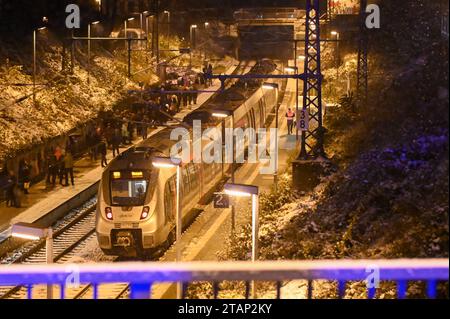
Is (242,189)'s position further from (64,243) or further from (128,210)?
(64,243)

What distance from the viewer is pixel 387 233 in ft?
34.6

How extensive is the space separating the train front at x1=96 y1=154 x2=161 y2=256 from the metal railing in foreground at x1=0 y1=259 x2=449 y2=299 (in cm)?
1129

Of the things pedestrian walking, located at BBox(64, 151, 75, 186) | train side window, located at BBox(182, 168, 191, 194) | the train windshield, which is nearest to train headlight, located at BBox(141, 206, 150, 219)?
the train windshield

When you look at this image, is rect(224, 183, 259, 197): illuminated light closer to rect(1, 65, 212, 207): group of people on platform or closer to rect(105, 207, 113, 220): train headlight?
rect(105, 207, 113, 220): train headlight

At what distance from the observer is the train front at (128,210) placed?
16.1 metres

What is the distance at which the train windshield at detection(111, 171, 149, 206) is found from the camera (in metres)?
16.2

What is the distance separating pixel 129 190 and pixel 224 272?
11.7 metres

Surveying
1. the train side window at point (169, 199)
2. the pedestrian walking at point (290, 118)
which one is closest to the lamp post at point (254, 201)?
the train side window at point (169, 199)

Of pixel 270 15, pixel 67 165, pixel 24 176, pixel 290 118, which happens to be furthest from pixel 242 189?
pixel 270 15

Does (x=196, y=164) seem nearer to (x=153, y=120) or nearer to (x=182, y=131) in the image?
(x=182, y=131)

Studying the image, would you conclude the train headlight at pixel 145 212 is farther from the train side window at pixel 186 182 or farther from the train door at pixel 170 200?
the train side window at pixel 186 182

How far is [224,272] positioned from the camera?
474 centimetres
